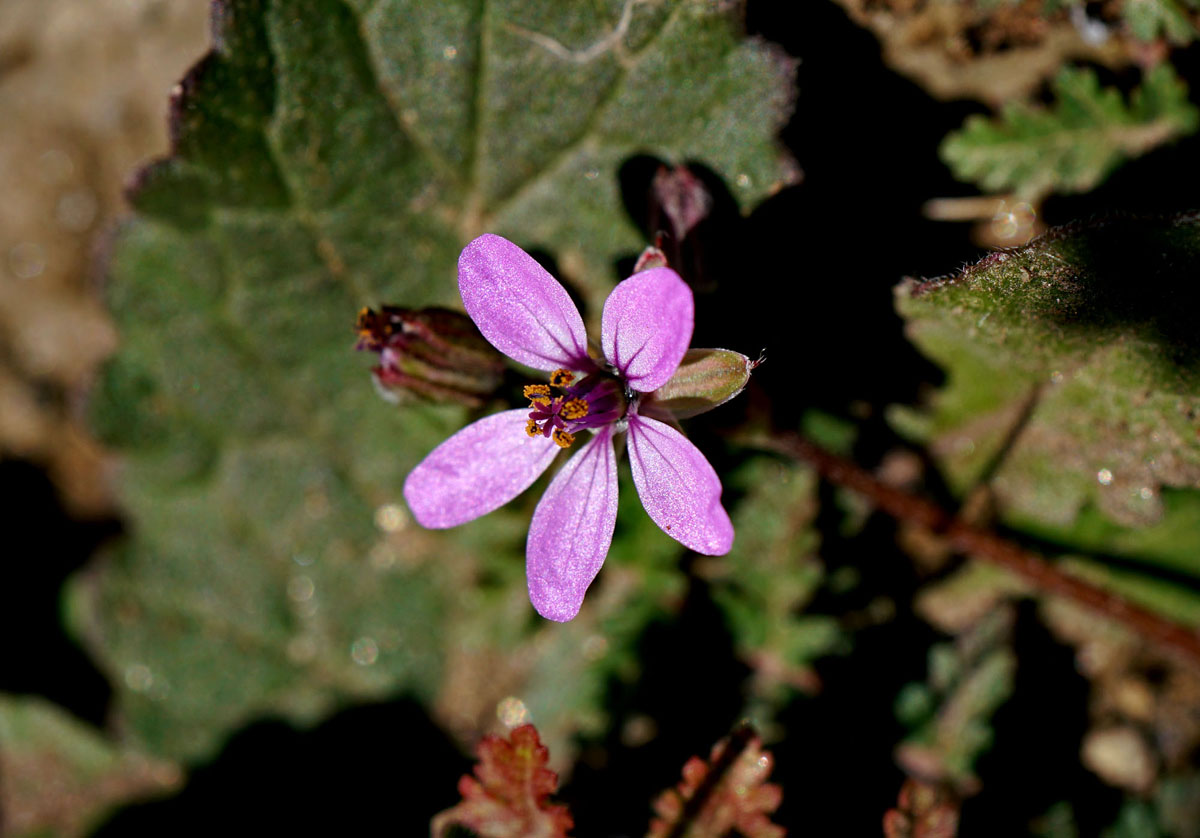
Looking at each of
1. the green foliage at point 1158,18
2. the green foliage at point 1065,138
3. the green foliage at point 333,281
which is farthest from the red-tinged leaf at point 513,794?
the green foliage at point 1158,18

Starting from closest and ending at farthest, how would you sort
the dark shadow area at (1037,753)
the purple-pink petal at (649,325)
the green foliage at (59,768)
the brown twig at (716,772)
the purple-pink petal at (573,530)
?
1. the purple-pink petal at (649,325)
2. the purple-pink petal at (573,530)
3. the brown twig at (716,772)
4. the dark shadow area at (1037,753)
5. the green foliage at (59,768)

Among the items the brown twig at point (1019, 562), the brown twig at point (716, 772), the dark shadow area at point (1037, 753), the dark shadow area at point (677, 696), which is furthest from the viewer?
the dark shadow area at point (677, 696)

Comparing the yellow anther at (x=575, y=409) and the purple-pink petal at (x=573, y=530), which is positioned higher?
the yellow anther at (x=575, y=409)

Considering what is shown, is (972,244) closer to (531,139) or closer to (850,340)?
(850,340)

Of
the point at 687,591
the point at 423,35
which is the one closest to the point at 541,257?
the point at 423,35

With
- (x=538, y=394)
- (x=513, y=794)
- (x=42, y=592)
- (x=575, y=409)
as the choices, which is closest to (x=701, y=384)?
(x=575, y=409)

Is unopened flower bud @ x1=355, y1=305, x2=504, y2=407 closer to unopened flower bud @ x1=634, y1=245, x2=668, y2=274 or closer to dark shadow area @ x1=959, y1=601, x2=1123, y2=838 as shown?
unopened flower bud @ x1=634, y1=245, x2=668, y2=274

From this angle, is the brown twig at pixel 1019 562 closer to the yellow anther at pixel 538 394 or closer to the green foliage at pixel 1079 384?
the green foliage at pixel 1079 384

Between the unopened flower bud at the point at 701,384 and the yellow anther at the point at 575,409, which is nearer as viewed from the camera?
the unopened flower bud at the point at 701,384
